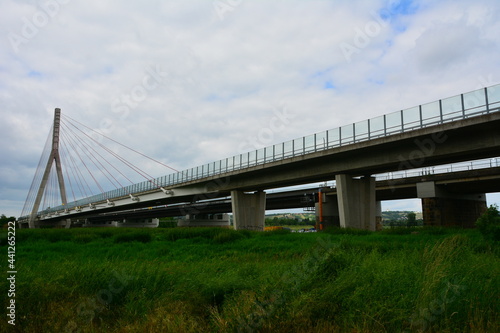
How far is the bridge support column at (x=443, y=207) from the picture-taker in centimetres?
4028

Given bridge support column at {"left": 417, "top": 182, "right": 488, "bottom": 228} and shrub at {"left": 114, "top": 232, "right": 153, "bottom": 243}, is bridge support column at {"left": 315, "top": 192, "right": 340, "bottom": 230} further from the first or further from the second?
shrub at {"left": 114, "top": 232, "right": 153, "bottom": 243}

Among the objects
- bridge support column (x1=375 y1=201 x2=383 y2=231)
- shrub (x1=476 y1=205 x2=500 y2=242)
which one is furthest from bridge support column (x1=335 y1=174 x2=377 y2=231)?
bridge support column (x1=375 y1=201 x2=383 y2=231)

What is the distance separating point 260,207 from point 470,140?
1066 inches

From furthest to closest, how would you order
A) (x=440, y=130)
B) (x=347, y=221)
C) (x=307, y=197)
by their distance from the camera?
(x=307, y=197)
(x=347, y=221)
(x=440, y=130)

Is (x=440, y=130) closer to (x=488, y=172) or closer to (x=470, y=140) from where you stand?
(x=470, y=140)

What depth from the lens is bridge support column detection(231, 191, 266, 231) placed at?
44.9 metres

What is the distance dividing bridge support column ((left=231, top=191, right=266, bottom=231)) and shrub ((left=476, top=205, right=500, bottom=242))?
1315 inches

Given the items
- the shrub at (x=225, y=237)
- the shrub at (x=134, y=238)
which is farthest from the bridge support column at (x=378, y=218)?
the shrub at (x=134, y=238)

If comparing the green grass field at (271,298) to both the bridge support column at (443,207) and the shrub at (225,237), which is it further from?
the bridge support column at (443,207)

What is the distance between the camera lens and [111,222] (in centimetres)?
11925

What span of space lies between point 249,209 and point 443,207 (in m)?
23.2

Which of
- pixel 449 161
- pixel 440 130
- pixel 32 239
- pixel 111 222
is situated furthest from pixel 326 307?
pixel 111 222

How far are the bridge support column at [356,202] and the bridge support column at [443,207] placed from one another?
12318 mm

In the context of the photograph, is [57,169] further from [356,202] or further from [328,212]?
[356,202]
